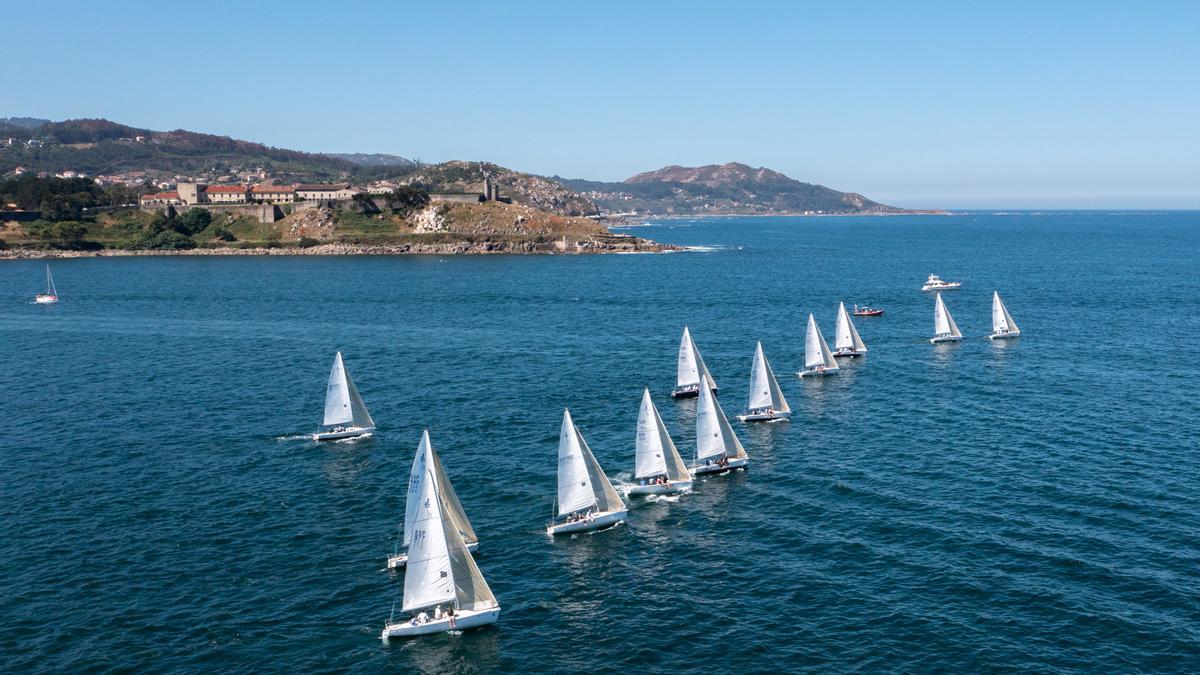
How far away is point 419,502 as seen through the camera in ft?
157

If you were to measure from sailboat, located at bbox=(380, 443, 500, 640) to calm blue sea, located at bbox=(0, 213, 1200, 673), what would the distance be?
3.53 feet

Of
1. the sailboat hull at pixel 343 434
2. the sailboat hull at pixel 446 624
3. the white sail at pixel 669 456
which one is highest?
the white sail at pixel 669 456

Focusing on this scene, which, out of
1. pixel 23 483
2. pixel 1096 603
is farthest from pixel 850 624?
pixel 23 483

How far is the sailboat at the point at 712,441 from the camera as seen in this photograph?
232ft

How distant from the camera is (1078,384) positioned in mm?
97250

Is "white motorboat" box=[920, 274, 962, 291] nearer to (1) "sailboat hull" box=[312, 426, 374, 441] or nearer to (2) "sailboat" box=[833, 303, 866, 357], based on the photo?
(2) "sailboat" box=[833, 303, 866, 357]

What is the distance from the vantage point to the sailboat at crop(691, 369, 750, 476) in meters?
70.8

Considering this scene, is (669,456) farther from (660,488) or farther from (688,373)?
(688,373)

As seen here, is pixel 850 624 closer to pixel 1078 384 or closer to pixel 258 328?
pixel 1078 384

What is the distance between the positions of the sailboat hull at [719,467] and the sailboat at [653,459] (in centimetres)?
368

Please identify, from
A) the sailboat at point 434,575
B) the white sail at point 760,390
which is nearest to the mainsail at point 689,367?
the white sail at point 760,390

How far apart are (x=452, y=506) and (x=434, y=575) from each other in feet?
21.9

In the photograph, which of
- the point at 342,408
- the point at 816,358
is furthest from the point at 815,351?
the point at 342,408

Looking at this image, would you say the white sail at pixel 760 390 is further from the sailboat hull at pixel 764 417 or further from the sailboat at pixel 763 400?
the sailboat hull at pixel 764 417
